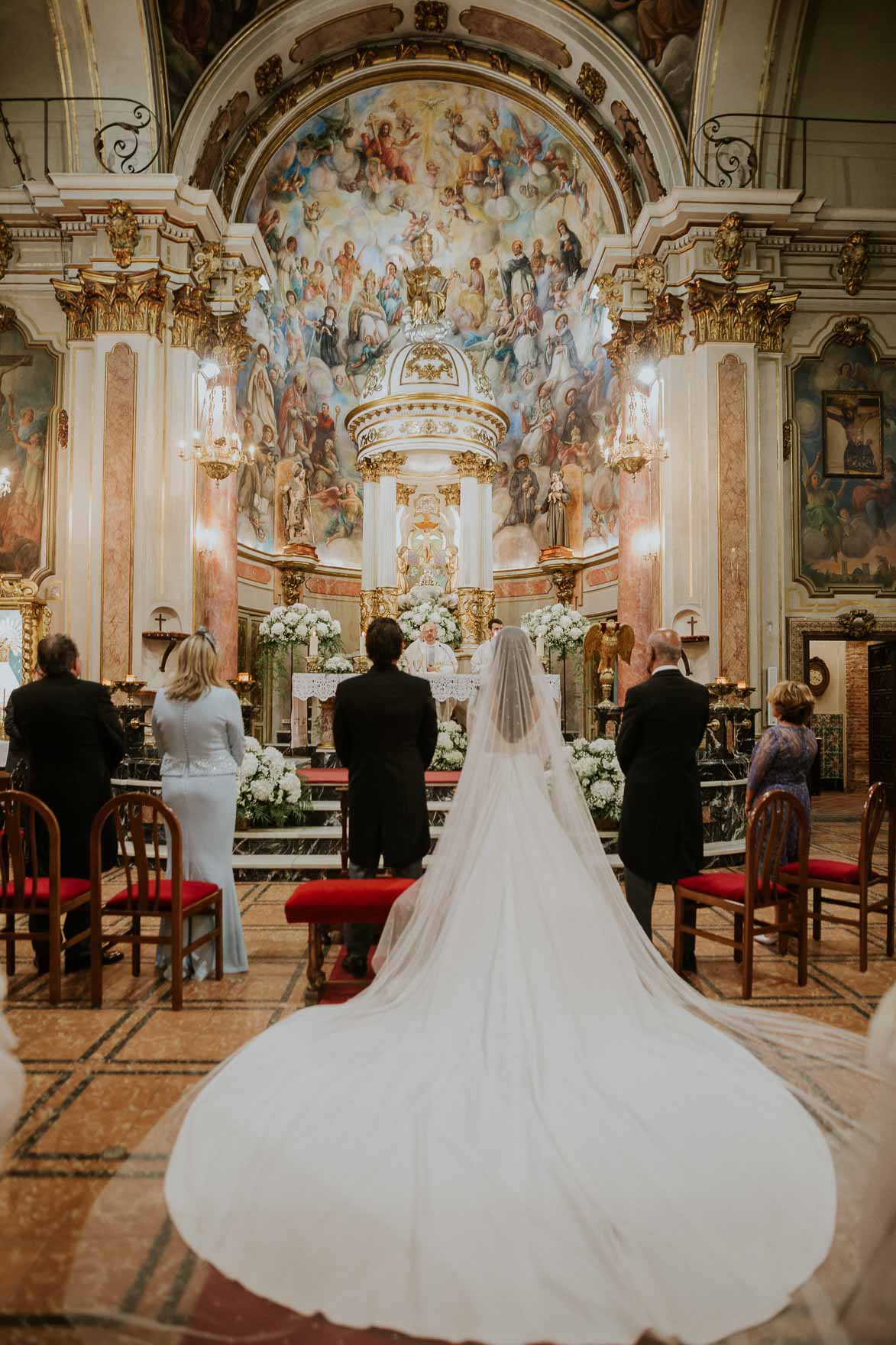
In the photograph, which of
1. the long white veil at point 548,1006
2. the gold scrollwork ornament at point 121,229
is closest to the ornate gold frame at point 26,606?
the gold scrollwork ornament at point 121,229

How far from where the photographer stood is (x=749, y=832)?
14.5 feet

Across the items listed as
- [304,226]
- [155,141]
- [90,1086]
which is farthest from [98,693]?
[304,226]

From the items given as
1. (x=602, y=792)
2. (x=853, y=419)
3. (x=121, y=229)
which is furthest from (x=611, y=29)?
(x=602, y=792)

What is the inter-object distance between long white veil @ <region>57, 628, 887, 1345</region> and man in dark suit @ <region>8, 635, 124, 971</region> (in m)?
2.11

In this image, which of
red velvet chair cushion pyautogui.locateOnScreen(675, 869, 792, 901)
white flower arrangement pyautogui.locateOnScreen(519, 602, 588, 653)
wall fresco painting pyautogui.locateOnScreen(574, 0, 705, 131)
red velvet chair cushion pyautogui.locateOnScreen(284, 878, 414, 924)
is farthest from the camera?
white flower arrangement pyautogui.locateOnScreen(519, 602, 588, 653)

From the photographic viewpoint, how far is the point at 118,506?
35.7 feet

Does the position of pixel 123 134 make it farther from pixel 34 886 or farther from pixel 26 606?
pixel 34 886

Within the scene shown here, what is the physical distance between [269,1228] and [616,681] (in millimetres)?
11233

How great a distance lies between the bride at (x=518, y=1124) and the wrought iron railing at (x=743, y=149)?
10.3 m

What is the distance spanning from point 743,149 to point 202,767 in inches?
428

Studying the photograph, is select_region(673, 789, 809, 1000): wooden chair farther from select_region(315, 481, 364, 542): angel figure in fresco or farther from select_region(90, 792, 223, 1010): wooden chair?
select_region(315, 481, 364, 542): angel figure in fresco

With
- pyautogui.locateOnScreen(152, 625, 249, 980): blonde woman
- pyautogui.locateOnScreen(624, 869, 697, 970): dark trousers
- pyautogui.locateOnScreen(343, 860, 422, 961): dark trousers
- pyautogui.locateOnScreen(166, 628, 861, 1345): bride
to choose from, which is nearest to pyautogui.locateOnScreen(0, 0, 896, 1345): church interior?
pyautogui.locateOnScreen(152, 625, 249, 980): blonde woman

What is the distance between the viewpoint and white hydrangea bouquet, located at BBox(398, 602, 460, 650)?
1270cm

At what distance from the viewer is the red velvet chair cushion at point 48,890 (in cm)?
437
